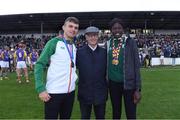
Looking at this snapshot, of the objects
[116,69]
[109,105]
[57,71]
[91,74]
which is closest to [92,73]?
[91,74]

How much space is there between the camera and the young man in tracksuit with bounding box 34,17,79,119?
22.0 ft

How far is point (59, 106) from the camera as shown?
6.89 metres

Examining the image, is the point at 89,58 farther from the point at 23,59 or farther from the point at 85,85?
the point at 23,59

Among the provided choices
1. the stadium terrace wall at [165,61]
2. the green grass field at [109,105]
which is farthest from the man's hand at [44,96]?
the stadium terrace wall at [165,61]

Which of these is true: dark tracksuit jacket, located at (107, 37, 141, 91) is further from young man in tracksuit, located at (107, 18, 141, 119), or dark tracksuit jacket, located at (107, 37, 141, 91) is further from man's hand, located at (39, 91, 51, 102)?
man's hand, located at (39, 91, 51, 102)

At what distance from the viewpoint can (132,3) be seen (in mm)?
Result: 54125

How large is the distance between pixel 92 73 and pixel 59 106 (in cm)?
74

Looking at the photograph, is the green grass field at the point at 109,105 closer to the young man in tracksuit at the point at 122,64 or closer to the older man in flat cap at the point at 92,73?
the young man in tracksuit at the point at 122,64

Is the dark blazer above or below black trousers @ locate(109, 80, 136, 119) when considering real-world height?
above

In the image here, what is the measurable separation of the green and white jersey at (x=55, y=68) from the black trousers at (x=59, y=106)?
0.09 meters

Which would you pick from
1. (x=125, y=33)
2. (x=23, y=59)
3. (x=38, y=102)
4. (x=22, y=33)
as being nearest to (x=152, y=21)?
(x=22, y=33)

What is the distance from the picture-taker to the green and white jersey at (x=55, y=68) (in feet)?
22.0

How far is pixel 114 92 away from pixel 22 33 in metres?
55.9

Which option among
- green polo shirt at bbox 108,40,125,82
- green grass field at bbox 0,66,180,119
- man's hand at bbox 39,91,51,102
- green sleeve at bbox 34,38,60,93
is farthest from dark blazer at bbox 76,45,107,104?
green grass field at bbox 0,66,180,119
